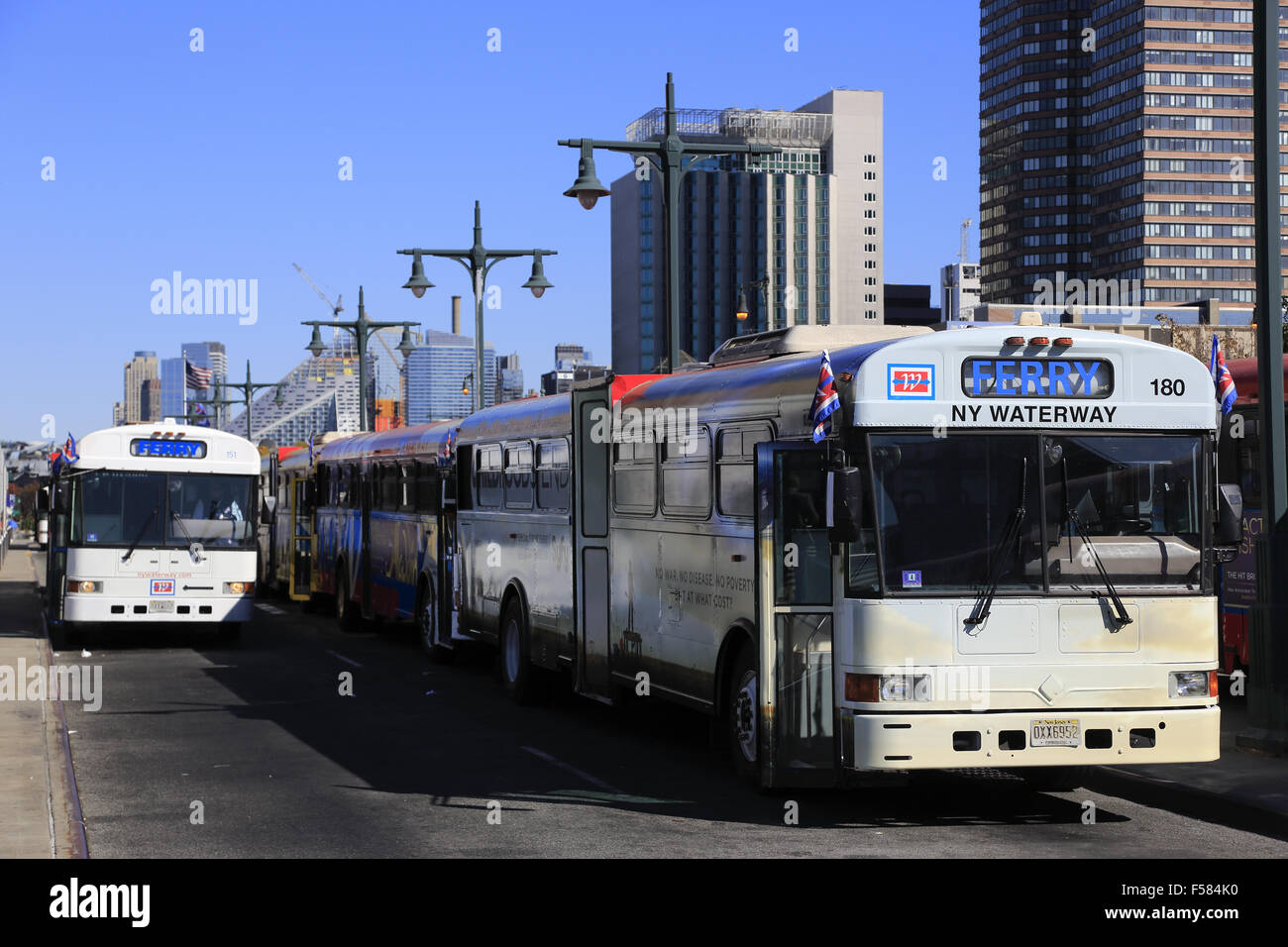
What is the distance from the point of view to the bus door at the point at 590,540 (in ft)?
48.8

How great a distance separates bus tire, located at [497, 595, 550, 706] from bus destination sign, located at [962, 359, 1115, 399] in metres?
7.38

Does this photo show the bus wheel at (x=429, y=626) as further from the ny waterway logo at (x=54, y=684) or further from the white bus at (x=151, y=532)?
the ny waterway logo at (x=54, y=684)

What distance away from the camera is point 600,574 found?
14.9 m

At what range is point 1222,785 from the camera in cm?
1130

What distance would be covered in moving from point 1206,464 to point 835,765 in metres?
3.06

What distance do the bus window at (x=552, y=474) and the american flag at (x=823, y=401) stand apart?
5766 mm

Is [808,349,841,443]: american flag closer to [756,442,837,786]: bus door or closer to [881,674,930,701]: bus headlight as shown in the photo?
[756,442,837,786]: bus door

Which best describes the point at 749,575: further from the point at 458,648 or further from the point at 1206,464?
the point at 458,648

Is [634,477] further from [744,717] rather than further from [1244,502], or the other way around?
[1244,502]

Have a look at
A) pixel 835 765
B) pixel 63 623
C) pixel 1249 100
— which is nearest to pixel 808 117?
pixel 1249 100

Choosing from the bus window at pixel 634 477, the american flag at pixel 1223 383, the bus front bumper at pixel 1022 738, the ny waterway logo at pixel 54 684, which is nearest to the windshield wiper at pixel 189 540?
the ny waterway logo at pixel 54 684

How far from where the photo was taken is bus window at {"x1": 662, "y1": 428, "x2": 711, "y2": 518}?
1260 cm

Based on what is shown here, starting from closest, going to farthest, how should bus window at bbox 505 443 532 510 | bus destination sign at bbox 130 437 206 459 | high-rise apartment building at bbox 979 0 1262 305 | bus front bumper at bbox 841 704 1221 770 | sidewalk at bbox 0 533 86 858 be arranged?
1. sidewalk at bbox 0 533 86 858
2. bus front bumper at bbox 841 704 1221 770
3. bus window at bbox 505 443 532 510
4. bus destination sign at bbox 130 437 206 459
5. high-rise apartment building at bbox 979 0 1262 305

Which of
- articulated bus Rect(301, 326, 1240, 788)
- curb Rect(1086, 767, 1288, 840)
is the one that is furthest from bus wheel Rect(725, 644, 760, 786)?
curb Rect(1086, 767, 1288, 840)
